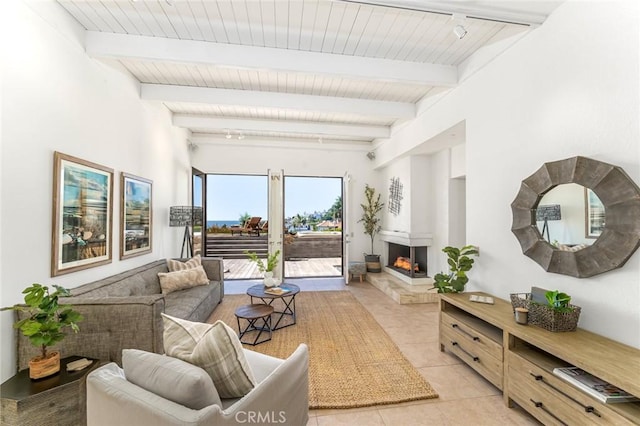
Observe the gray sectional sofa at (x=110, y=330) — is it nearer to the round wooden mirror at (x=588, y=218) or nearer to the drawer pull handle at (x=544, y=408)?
the drawer pull handle at (x=544, y=408)

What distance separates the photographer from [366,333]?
3.27 meters

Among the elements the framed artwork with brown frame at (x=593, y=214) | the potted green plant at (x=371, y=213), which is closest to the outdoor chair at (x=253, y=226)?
the potted green plant at (x=371, y=213)

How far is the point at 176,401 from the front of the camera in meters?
1.12

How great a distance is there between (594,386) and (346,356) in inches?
72.3

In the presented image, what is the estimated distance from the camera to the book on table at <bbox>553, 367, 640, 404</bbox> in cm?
140

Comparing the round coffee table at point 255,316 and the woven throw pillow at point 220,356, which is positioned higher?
the woven throw pillow at point 220,356

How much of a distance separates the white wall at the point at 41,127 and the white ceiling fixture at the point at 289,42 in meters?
0.30

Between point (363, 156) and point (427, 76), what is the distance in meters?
3.42

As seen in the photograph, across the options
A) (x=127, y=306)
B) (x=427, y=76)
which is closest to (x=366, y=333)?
(x=127, y=306)

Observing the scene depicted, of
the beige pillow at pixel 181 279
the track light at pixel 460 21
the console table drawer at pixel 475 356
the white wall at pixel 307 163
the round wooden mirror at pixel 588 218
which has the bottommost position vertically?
the console table drawer at pixel 475 356

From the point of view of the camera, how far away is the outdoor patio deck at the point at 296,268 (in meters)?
6.46

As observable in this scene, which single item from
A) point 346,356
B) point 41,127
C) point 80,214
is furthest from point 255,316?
point 41,127

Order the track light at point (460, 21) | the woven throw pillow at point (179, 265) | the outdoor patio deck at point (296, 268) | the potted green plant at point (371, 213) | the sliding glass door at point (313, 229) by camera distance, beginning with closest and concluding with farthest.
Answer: the track light at point (460, 21)
the woven throw pillow at point (179, 265)
the potted green plant at point (371, 213)
the outdoor patio deck at point (296, 268)
the sliding glass door at point (313, 229)

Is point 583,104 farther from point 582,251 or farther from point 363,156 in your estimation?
point 363,156
